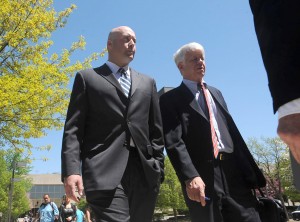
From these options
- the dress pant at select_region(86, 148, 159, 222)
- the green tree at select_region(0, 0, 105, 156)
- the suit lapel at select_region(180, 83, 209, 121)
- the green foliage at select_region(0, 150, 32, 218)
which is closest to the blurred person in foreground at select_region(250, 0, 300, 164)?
the dress pant at select_region(86, 148, 159, 222)

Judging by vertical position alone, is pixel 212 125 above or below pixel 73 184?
above

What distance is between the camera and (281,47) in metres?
1.18

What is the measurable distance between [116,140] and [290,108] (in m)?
2.09

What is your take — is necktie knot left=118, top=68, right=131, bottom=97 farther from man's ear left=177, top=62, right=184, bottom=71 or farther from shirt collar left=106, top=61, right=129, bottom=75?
man's ear left=177, top=62, right=184, bottom=71

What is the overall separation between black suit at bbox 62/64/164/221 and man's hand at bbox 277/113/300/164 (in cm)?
188

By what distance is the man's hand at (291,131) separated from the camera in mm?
1054

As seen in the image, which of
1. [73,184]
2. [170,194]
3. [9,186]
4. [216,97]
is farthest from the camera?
[170,194]

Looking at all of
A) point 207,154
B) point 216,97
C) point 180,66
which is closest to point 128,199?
point 207,154

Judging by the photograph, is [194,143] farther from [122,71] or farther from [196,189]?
[122,71]

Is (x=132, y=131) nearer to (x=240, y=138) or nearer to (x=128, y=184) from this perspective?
(x=128, y=184)

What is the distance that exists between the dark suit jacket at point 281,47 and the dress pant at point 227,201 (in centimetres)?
213

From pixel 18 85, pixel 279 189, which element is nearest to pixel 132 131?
pixel 18 85

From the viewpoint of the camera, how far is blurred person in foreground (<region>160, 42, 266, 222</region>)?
3193 millimetres

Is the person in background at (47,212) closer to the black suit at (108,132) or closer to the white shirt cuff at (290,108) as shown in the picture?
the black suit at (108,132)
